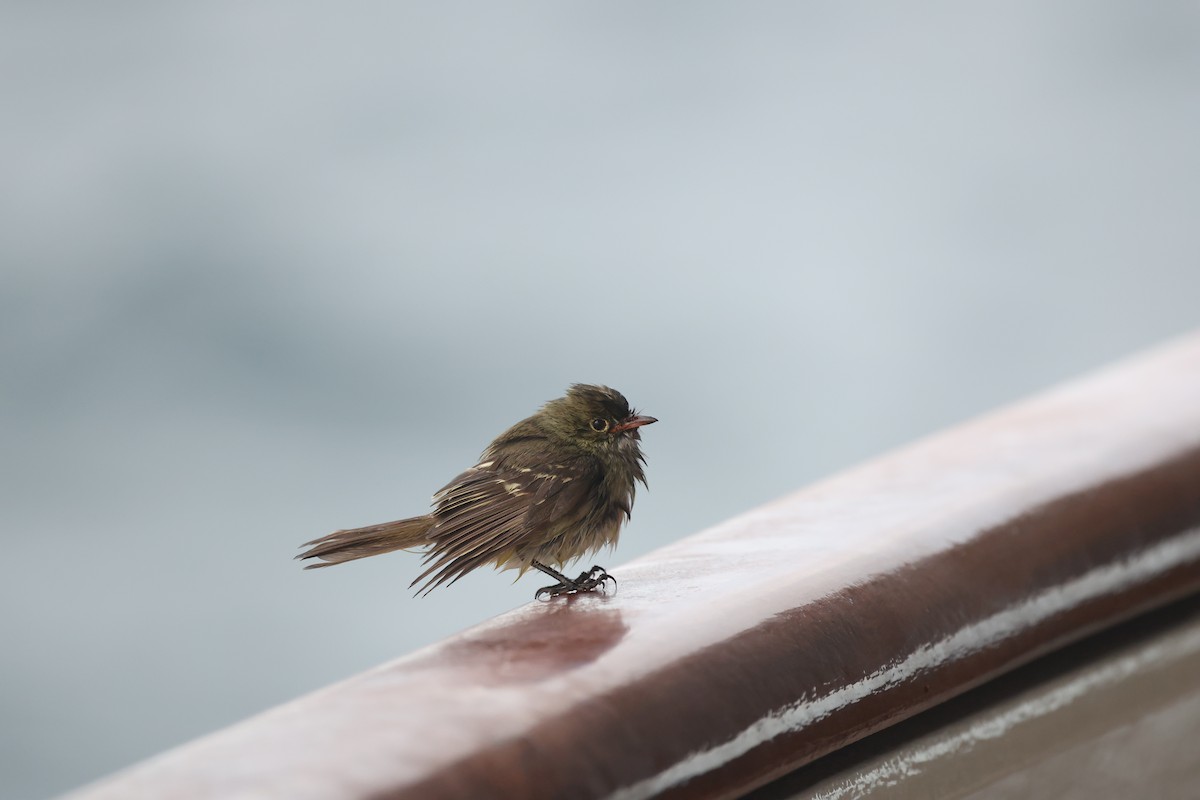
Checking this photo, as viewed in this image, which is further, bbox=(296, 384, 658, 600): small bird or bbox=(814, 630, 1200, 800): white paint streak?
bbox=(296, 384, 658, 600): small bird

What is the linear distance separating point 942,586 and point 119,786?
2.54ft

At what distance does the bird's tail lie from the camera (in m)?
2.04

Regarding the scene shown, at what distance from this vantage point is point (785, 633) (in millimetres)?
1234

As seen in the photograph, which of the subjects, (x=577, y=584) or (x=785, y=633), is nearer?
(x=785, y=633)

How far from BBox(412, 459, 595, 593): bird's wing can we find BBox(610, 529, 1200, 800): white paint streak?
0.81 metres

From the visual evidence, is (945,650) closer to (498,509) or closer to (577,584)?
(577,584)

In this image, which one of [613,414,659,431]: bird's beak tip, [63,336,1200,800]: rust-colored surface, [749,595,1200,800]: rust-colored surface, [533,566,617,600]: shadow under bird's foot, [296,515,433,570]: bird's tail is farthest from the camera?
[613,414,659,431]: bird's beak tip

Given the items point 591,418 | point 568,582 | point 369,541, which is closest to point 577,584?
point 568,582

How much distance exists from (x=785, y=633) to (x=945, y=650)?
192mm

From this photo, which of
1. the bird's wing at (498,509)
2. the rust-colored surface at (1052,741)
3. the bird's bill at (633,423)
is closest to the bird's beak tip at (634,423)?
the bird's bill at (633,423)

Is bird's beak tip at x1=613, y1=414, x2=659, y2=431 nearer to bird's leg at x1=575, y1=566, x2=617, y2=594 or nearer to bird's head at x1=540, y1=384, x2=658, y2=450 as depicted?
bird's head at x1=540, y1=384, x2=658, y2=450

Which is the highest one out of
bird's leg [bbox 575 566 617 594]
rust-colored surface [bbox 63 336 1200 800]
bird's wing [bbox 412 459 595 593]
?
bird's wing [bbox 412 459 595 593]

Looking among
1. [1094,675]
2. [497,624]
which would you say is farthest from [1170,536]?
[497,624]

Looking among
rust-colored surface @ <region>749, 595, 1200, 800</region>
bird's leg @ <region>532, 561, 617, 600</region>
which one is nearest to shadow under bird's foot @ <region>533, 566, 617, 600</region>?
bird's leg @ <region>532, 561, 617, 600</region>
